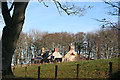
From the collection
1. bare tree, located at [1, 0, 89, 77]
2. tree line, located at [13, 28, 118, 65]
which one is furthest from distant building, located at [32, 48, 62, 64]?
bare tree, located at [1, 0, 89, 77]

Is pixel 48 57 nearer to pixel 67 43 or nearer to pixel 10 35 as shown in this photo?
pixel 67 43

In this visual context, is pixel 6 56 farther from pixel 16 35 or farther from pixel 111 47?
pixel 111 47

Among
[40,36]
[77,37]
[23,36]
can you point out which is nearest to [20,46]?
[23,36]

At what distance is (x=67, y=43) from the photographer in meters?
52.6

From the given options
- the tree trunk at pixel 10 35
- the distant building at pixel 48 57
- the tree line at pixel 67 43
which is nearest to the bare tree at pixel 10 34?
the tree trunk at pixel 10 35

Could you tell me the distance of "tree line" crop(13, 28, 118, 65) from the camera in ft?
142

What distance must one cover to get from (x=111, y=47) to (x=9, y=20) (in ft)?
139

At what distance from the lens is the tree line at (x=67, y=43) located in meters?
43.3

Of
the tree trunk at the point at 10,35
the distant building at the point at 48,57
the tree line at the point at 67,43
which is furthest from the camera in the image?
the distant building at the point at 48,57

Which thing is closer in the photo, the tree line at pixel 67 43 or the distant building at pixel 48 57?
the tree line at pixel 67 43

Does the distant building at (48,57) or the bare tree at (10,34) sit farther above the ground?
the bare tree at (10,34)

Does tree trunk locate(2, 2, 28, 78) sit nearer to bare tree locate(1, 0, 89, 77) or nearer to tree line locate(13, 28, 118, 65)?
bare tree locate(1, 0, 89, 77)

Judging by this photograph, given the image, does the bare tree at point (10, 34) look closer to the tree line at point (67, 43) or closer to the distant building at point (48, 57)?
the tree line at point (67, 43)

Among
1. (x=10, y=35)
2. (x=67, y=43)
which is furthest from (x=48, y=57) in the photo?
(x=10, y=35)
